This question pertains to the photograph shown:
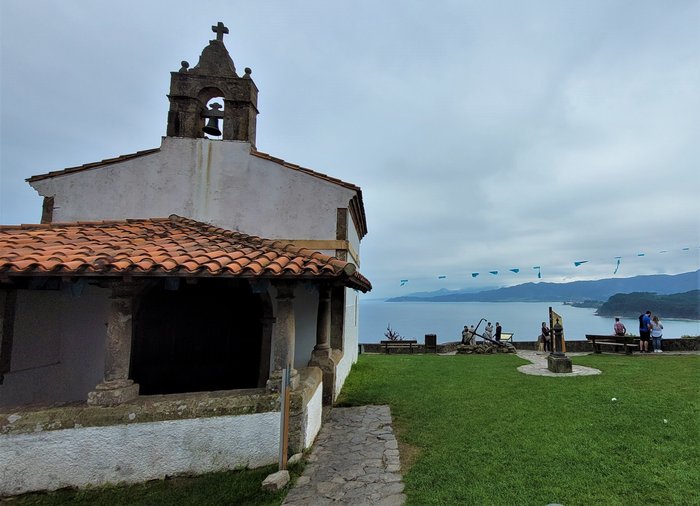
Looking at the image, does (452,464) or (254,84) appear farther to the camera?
(254,84)

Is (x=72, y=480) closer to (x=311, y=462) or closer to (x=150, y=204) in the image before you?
(x=311, y=462)

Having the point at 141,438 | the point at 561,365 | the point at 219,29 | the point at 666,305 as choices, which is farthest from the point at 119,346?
the point at 666,305

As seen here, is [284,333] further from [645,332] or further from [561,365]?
[645,332]

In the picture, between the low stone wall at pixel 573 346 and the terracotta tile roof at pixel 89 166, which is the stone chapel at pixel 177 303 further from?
the low stone wall at pixel 573 346

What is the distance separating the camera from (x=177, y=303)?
24.6 ft

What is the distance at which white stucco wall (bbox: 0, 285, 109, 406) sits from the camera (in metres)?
6.57

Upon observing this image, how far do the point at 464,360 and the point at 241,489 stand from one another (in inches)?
443

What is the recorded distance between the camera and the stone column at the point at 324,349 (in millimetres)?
7496

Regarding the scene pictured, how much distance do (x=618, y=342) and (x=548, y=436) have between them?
12644mm

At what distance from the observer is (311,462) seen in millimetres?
5078

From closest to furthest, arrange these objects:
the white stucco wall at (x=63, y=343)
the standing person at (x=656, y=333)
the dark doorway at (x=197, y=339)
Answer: the white stucco wall at (x=63, y=343)
the dark doorway at (x=197, y=339)
the standing person at (x=656, y=333)

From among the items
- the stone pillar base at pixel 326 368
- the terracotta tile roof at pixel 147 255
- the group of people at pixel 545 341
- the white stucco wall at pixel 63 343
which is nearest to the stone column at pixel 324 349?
the stone pillar base at pixel 326 368

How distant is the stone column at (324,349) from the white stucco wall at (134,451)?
8.24ft

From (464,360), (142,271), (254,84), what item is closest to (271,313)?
(142,271)
